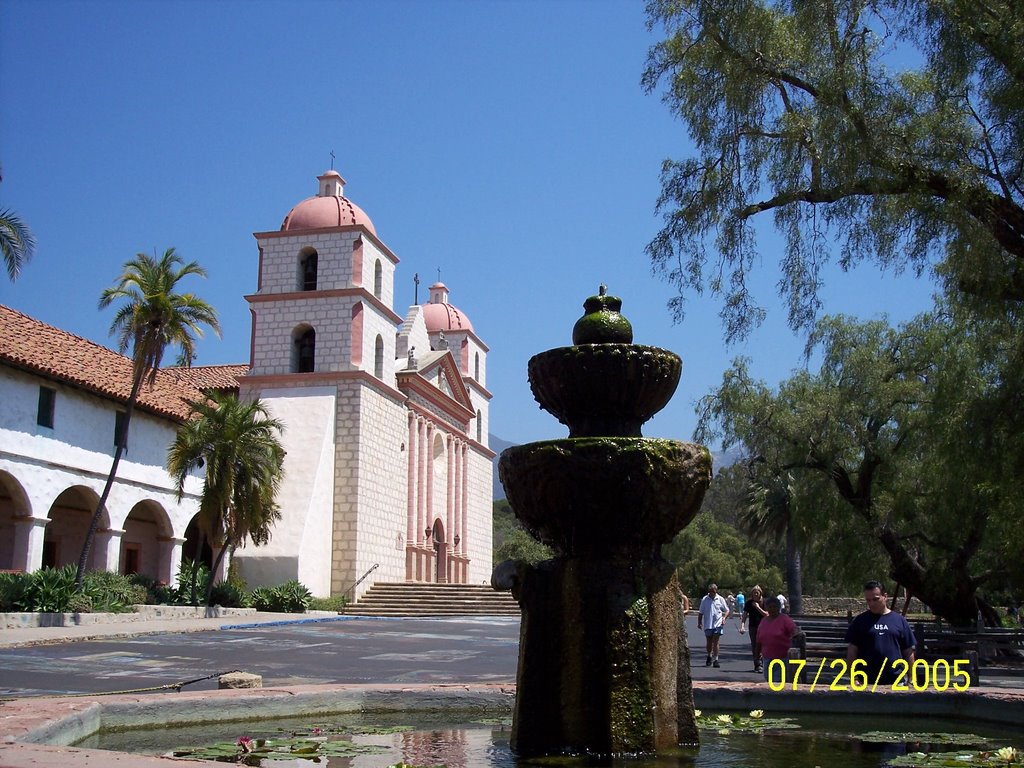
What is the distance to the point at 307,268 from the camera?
37500mm

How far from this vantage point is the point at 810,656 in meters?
16.3

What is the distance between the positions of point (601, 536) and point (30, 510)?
22823 mm

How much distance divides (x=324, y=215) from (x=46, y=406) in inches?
557

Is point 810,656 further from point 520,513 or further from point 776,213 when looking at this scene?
point 520,513

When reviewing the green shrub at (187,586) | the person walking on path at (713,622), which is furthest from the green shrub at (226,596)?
the person walking on path at (713,622)

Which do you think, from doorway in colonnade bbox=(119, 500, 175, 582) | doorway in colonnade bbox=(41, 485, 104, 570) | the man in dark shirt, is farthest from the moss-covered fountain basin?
doorway in colonnade bbox=(119, 500, 175, 582)

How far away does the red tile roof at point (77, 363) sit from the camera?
82.9ft

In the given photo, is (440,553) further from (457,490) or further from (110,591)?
(110,591)

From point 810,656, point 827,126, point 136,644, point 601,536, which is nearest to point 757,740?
point 601,536

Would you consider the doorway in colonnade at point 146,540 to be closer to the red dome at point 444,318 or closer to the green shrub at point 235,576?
the green shrub at point 235,576

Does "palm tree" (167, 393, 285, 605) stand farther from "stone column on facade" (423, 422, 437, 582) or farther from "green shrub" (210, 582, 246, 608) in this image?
"stone column on facade" (423, 422, 437, 582)

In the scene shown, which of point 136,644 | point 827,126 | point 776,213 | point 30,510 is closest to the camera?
point 827,126

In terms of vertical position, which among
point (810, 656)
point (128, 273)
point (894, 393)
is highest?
point (128, 273)

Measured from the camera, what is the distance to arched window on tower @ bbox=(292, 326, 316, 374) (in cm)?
3650
